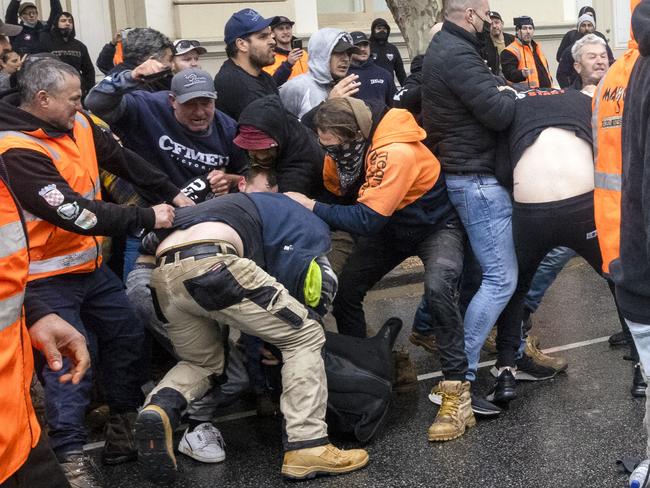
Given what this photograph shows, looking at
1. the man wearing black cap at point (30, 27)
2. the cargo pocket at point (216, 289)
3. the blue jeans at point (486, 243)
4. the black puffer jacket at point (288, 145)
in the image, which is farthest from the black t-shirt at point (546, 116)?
the man wearing black cap at point (30, 27)

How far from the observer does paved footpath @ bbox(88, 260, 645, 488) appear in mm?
4098

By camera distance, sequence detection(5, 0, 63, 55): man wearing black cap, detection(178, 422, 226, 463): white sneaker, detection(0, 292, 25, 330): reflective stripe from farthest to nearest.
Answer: detection(5, 0, 63, 55): man wearing black cap
detection(178, 422, 226, 463): white sneaker
detection(0, 292, 25, 330): reflective stripe

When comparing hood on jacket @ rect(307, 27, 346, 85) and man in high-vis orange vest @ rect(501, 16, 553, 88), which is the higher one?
hood on jacket @ rect(307, 27, 346, 85)

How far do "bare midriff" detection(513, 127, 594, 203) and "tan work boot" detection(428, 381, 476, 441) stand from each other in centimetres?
93

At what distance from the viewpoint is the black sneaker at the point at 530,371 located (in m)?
5.28

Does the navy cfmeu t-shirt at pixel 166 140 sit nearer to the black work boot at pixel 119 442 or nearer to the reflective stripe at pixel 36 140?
the reflective stripe at pixel 36 140

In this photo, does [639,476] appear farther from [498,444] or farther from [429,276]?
[429,276]

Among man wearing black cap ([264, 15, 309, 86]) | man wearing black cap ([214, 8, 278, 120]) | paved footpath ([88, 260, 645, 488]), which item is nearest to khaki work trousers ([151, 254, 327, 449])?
paved footpath ([88, 260, 645, 488])

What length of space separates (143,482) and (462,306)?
6.62 ft

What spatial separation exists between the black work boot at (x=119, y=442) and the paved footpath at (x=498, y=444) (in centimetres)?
5

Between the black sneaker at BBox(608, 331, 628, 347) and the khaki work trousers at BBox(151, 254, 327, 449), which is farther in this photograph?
the black sneaker at BBox(608, 331, 628, 347)

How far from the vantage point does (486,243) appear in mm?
4820

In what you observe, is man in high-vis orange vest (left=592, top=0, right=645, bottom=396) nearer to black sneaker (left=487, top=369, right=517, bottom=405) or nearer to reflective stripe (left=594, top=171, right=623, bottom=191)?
reflective stripe (left=594, top=171, right=623, bottom=191)

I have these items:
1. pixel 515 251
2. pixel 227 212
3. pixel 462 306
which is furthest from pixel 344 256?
pixel 227 212
